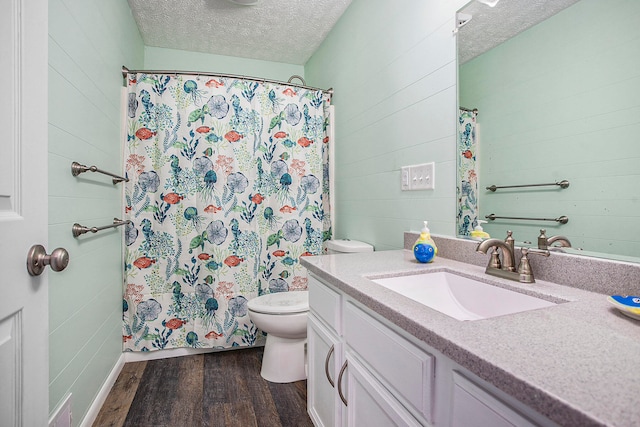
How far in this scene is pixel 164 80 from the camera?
2088 millimetres

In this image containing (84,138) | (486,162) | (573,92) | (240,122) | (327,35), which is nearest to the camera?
(573,92)

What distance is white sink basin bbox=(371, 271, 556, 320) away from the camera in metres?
0.88

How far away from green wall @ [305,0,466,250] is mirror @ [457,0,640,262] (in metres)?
0.14

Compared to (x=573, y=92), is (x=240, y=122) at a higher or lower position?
higher

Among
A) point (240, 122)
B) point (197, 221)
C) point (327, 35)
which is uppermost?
point (327, 35)

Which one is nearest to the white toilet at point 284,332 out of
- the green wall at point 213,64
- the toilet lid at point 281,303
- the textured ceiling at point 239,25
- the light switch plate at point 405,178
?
the toilet lid at point 281,303

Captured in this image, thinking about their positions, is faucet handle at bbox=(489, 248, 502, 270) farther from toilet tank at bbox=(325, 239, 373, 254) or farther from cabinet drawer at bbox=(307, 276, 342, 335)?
toilet tank at bbox=(325, 239, 373, 254)

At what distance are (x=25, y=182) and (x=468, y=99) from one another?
137 centimetres

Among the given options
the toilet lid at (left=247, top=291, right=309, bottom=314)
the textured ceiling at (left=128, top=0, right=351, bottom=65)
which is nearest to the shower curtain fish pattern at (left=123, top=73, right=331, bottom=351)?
the toilet lid at (left=247, top=291, right=309, bottom=314)

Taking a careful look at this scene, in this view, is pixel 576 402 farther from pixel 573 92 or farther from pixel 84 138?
pixel 84 138

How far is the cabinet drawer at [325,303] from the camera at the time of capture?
41.6 inches

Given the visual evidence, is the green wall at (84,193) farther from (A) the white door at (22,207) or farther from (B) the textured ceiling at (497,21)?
(B) the textured ceiling at (497,21)

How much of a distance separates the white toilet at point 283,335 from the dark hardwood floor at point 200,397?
63 mm

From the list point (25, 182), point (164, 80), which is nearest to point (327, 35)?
point (164, 80)
